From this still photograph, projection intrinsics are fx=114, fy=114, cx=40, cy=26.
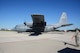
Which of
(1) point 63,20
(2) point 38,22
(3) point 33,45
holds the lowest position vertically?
(3) point 33,45

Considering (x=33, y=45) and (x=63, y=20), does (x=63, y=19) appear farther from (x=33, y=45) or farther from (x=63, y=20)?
(x=33, y=45)

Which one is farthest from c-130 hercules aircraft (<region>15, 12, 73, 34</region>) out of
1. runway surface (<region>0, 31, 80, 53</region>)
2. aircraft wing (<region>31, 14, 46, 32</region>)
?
runway surface (<region>0, 31, 80, 53</region>)

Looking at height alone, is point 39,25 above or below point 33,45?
above

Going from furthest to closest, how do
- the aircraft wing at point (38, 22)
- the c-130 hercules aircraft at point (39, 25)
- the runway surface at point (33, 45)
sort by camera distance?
the c-130 hercules aircraft at point (39, 25) < the aircraft wing at point (38, 22) < the runway surface at point (33, 45)

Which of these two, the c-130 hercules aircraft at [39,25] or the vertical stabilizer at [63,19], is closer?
the c-130 hercules aircraft at [39,25]

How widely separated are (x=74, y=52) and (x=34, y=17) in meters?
17.7

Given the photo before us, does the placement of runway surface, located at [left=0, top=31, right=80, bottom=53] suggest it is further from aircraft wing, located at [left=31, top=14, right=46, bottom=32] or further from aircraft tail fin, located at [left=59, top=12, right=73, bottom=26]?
aircraft tail fin, located at [left=59, top=12, right=73, bottom=26]

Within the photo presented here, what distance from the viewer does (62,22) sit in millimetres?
35344

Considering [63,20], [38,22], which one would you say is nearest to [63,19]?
[63,20]

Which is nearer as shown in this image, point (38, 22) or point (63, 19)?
point (38, 22)

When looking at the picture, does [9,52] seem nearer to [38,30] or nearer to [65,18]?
[38,30]

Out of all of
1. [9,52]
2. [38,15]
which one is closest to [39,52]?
[9,52]

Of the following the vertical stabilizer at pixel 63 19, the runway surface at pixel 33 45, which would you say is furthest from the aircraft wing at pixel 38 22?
the runway surface at pixel 33 45

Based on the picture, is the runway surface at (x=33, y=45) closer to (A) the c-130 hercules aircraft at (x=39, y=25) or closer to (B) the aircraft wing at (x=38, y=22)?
(B) the aircraft wing at (x=38, y=22)
